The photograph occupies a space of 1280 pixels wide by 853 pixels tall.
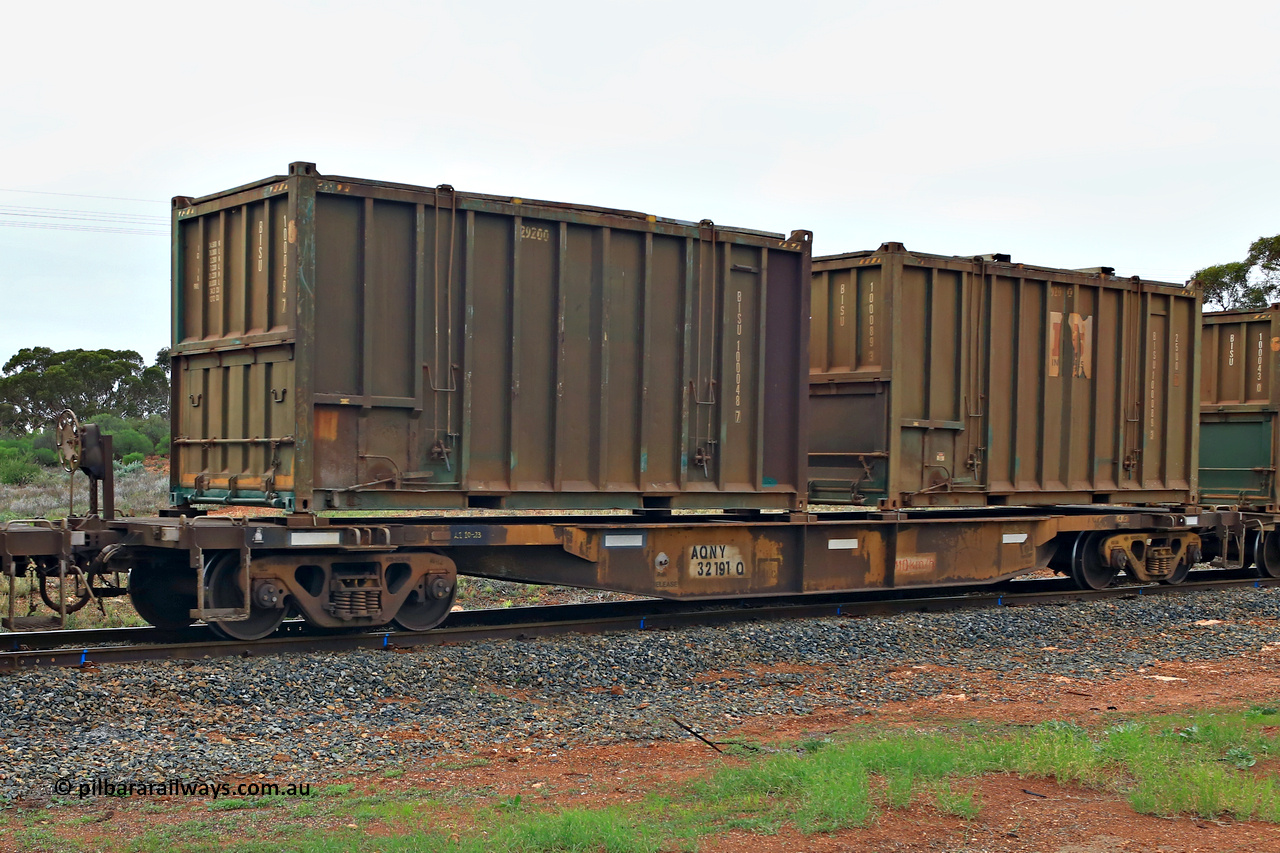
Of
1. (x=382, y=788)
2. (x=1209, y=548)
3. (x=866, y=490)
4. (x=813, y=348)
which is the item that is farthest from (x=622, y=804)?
(x=1209, y=548)

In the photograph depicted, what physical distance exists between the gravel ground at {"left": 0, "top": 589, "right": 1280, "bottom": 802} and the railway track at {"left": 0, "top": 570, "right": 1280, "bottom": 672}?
1.04 feet

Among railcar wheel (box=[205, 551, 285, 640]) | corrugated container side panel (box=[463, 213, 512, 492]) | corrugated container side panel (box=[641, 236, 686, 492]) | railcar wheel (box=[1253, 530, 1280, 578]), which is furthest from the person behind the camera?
railcar wheel (box=[1253, 530, 1280, 578])

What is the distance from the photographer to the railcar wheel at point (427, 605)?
9.70 metres

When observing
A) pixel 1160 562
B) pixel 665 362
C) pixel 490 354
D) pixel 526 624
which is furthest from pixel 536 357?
pixel 1160 562

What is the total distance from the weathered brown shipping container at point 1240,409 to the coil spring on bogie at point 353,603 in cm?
1268

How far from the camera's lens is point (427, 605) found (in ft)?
32.4

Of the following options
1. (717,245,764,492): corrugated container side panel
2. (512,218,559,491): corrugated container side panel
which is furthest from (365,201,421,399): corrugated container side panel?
(717,245,764,492): corrugated container side panel

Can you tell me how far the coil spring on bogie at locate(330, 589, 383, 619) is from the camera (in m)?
9.30

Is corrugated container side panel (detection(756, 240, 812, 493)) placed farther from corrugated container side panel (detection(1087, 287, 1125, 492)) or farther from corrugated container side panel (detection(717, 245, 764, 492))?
corrugated container side panel (detection(1087, 287, 1125, 492))

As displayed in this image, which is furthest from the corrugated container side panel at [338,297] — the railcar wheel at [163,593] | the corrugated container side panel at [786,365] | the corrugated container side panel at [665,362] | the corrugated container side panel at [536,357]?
the corrugated container side panel at [786,365]

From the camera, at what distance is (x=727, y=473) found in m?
11.4

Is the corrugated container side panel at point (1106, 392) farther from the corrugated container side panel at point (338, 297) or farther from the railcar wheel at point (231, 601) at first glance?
the railcar wheel at point (231, 601)

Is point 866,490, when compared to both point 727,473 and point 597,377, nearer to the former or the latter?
point 727,473

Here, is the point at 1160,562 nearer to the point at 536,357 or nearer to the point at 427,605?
the point at 536,357
